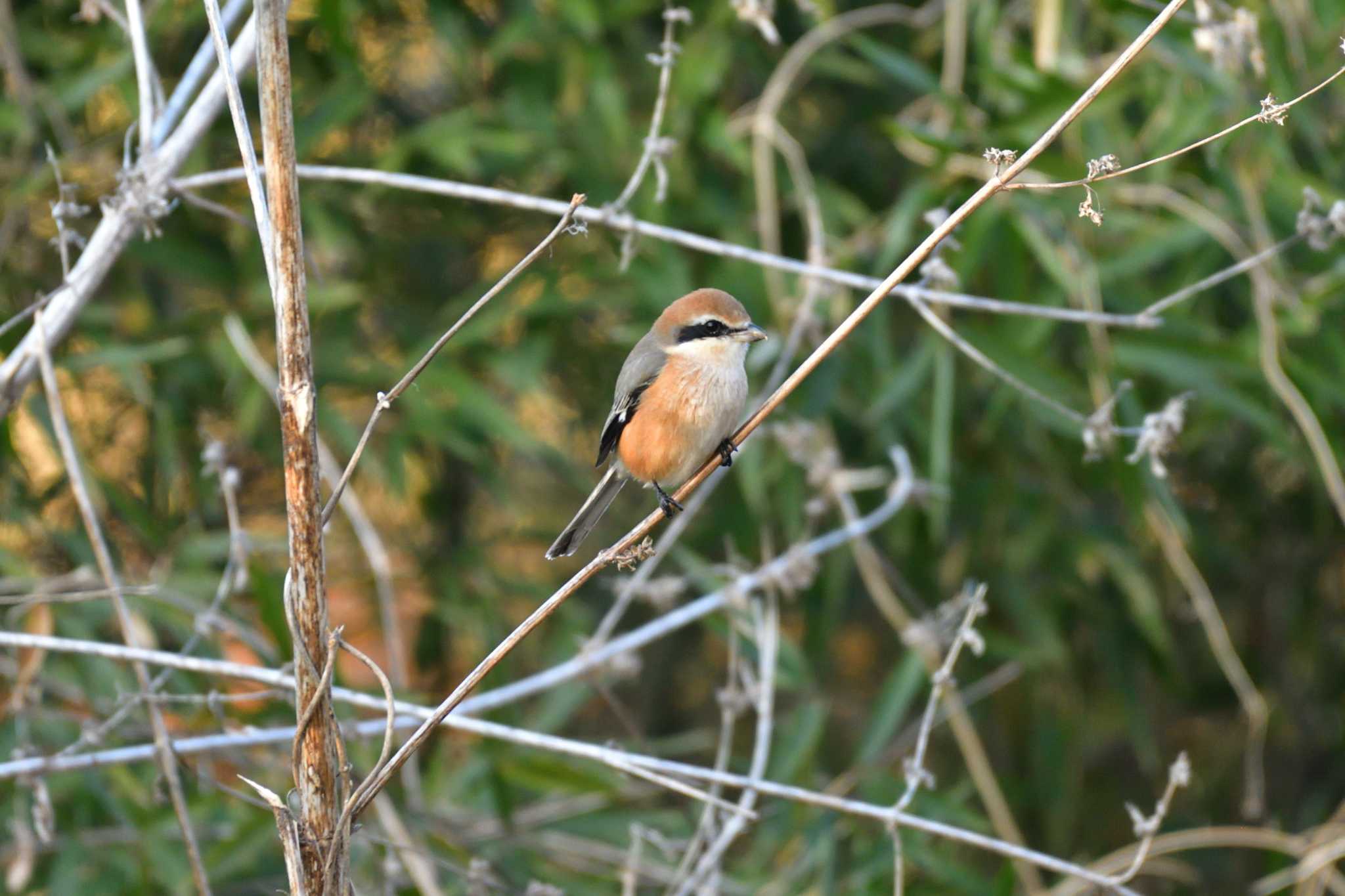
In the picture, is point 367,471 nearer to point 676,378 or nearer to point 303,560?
point 676,378

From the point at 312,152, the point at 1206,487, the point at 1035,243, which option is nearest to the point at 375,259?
the point at 312,152

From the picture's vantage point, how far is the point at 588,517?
282 centimetres

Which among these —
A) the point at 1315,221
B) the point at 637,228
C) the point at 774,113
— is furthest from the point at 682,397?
the point at 774,113

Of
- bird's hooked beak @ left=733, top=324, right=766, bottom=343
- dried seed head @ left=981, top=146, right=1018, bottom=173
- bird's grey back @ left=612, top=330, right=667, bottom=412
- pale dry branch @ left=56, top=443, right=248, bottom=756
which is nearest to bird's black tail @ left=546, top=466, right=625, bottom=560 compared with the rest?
bird's grey back @ left=612, top=330, right=667, bottom=412

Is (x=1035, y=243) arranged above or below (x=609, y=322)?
above

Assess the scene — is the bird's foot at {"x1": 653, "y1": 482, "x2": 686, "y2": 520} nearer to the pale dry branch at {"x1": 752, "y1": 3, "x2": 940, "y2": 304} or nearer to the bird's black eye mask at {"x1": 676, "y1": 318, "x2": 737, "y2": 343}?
the bird's black eye mask at {"x1": 676, "y1": 318, "x2": 737, "y2": 343}

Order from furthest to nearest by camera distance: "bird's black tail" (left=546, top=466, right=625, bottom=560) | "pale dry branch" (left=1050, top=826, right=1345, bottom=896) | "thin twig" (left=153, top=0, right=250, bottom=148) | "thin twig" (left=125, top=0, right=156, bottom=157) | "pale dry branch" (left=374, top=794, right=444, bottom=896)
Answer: "pale dry branch" (left=1050, top=826, right=1345, bottom=896)
"pale dry branch" (left=374, top=794, right=444, bottom=896)
"bird's black tail" (left=546, top=466, right=625, bottom=560)
"thin twig" (left=153, top=0, right=250, bottom=148)
"thin twig" (left=125, top=0, right=156, bottom=157)

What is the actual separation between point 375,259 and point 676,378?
1972 mm

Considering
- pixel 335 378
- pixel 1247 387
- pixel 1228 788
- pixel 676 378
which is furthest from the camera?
pixel 1228 788

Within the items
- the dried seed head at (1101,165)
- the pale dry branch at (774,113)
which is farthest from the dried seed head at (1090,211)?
the pale dry branch at (774,113)

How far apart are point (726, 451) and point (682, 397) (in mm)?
189

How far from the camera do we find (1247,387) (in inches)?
143

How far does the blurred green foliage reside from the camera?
3.39m

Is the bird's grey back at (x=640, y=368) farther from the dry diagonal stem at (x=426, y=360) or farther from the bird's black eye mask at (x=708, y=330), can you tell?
the dry diagonal stem at (x=426, y=360)
